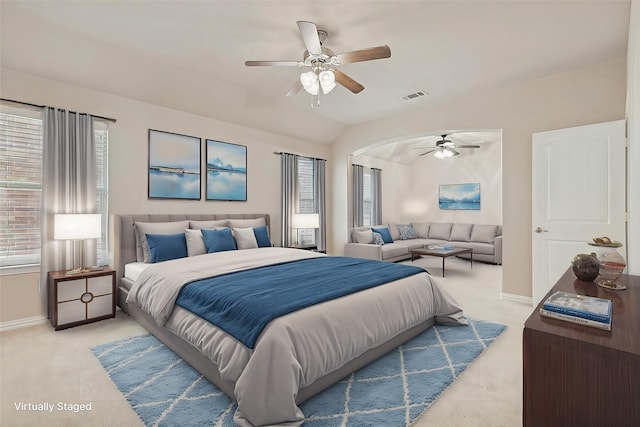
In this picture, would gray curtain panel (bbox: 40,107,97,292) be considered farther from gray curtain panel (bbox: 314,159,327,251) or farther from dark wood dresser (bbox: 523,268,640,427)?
dark wood dresser (bbox: 523,268,640,427)

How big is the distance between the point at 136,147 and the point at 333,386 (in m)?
3.60

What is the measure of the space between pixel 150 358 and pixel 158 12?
2.86m

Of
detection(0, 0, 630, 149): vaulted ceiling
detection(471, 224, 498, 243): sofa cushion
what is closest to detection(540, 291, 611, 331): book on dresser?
detection(0, 0, 630, 149): vaulted ceiling

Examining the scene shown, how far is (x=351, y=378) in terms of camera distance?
218cm

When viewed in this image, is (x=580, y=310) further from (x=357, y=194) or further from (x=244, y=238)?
(x=357, y=194)

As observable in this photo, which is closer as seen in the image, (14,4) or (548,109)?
(14,4)

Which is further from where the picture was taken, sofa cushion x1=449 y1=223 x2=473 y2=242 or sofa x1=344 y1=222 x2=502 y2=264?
sofa cushion x1=449 y1=223 x2=473 y2=242

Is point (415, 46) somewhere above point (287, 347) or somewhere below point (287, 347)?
above

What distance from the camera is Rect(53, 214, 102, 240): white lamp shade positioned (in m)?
3.02

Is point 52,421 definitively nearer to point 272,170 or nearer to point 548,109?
point 272,170

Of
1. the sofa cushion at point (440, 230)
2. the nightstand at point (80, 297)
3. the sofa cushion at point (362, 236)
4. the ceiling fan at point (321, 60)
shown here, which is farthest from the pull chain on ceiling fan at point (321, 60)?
the sofa cushion at point (440, 230)

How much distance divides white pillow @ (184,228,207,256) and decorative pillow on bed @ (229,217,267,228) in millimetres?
670

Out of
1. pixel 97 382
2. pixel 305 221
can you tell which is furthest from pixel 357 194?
pixel 97 382

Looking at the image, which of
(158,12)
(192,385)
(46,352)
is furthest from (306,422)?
(158,12)
